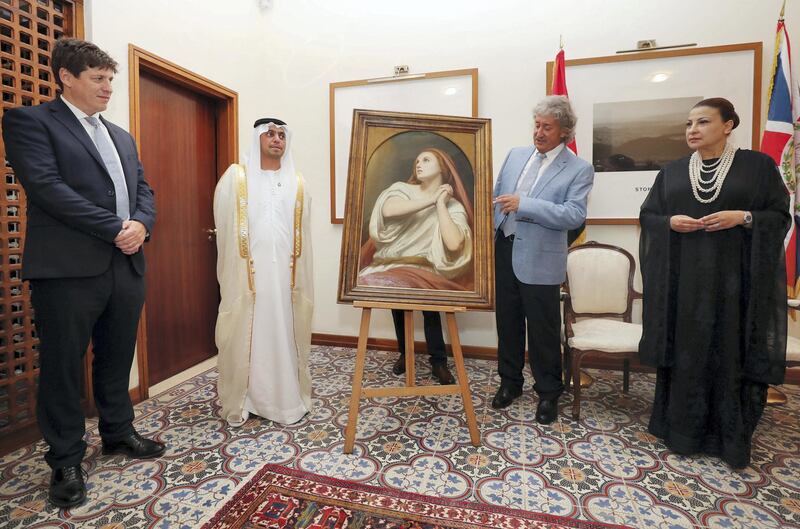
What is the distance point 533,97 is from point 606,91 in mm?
520

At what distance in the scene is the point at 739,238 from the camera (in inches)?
83.0

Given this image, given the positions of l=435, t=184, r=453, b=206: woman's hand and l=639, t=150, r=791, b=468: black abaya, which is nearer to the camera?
l=639, t=150, r=791, b=468: black abaya

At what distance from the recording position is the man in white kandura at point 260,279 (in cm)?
248

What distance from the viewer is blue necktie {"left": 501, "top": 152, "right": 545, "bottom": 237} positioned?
2556 millimetres

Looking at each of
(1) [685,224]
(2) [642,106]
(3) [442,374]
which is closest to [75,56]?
(3) [442,374]

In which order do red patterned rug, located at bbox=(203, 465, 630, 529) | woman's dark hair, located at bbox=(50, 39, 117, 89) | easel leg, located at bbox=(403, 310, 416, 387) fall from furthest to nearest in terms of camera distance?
easel leg, located at bbox=(403, 310, 416, 387) < woman's dark hair, located at bbox=(50, 39, 117, 89) < red patterned rug, located at bbox=(203, 465, 630, 529)

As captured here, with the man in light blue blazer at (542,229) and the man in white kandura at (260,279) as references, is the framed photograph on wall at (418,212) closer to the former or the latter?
the man in light blue blazer at (542,229)

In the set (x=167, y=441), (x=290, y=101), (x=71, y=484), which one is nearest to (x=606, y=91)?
(x=290, y=101)

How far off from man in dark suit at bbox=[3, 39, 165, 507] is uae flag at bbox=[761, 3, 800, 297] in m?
3.77

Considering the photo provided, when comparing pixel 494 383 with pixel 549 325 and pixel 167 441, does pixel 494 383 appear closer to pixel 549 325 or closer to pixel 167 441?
pixel 549 325

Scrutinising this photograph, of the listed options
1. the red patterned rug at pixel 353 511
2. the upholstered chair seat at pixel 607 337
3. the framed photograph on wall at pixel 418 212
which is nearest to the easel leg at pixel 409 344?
the framed photograph on wall at pixel 418 212

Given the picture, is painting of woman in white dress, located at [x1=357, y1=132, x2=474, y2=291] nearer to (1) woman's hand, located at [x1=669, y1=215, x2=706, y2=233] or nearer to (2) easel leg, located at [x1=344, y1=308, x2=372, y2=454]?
(2) easel leg, located at [x1=344, y1=308, x2=372, y2=454]

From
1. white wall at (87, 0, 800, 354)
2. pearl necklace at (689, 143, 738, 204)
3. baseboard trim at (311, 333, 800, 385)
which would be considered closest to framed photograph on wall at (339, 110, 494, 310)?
pearl necklace at (689, 143, 738, 204)

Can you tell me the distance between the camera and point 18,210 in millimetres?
2215
